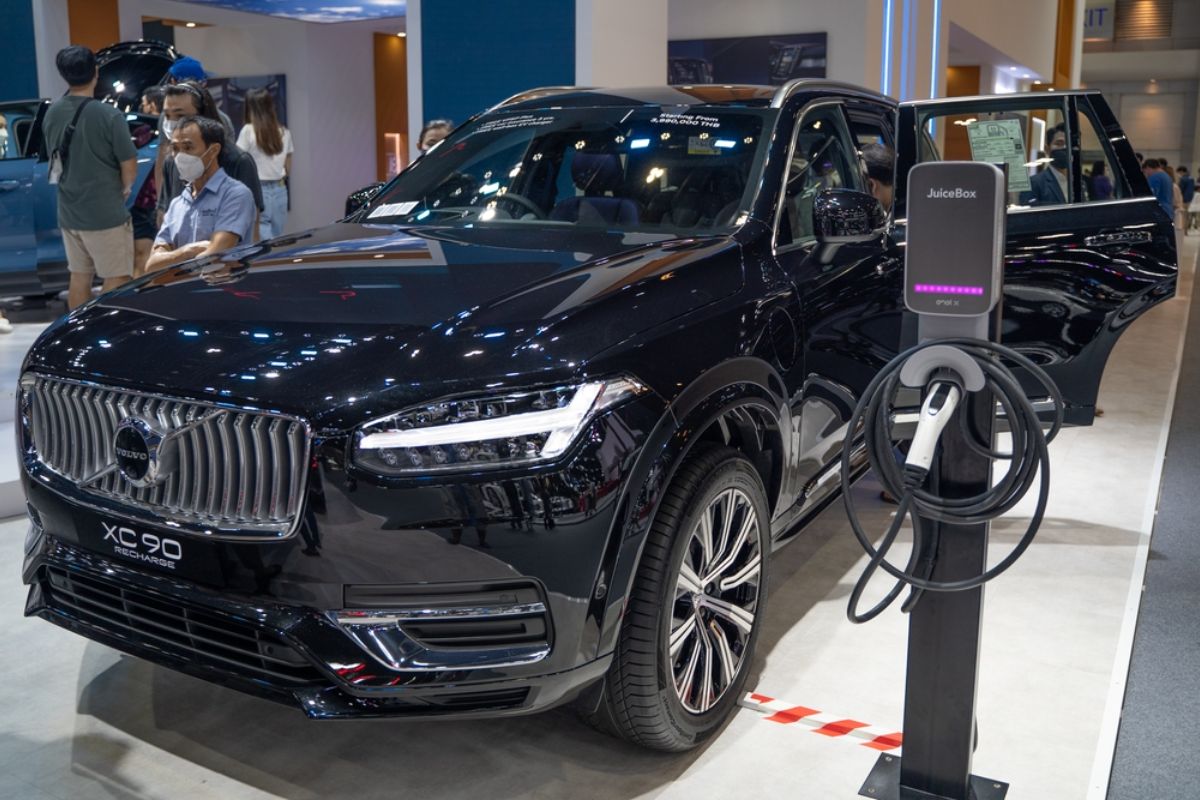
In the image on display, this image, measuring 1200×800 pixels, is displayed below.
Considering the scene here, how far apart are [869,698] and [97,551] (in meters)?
1.88

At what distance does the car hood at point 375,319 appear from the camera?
2227mm

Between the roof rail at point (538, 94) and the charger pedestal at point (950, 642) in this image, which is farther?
the roof rail at point (538, 94)

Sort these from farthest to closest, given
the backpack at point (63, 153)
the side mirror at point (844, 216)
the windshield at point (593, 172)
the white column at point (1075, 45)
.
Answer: the white column at point (1075, 45) → the backpack at point (63, 153) → the windshield at point (593, 172) → the side mirror at point (844, 216)

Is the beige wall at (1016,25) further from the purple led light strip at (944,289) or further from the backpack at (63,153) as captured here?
the purple led light strip at (944,289)

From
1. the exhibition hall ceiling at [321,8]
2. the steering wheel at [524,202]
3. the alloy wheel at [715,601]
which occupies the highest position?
the exhibition hall ceiling at [321,8]

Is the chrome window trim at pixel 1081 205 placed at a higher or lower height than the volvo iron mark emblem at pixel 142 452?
higher

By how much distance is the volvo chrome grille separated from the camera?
2223 millimetres

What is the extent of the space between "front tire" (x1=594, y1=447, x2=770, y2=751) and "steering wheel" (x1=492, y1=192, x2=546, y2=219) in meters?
1.07

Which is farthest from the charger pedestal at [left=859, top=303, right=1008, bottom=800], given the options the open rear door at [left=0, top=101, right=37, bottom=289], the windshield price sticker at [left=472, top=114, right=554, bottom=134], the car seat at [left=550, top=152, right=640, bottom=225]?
the open rear door at [left=0, top=101, right=37, bottom=289]

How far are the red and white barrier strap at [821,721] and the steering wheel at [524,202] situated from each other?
1.44 meters

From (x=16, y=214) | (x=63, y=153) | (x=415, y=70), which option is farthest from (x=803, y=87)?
(x=16, y=214)

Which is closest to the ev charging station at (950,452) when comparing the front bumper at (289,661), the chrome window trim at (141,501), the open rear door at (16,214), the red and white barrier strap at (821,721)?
the red and white barrier strap at (821,721)

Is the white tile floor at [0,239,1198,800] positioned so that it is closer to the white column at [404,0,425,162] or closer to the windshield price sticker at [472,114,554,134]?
the windshield price sticker at [472,114,554,134]

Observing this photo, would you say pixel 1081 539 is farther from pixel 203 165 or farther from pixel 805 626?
pixel 203 165
